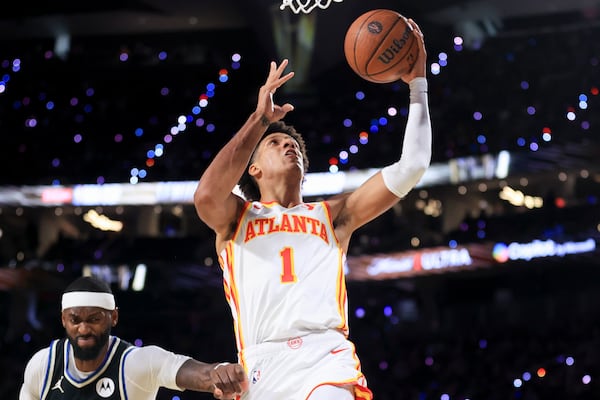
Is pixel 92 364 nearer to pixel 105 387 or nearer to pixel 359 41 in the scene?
pixel 105 387

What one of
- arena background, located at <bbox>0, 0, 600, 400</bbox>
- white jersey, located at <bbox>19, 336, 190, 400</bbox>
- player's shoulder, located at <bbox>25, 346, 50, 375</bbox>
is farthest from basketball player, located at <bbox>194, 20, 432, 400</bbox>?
arena background, located at <bbox>0, 0, 600, 400</bbox>

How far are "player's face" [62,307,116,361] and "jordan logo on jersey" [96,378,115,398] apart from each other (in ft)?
0.35

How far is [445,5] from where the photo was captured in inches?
Result: 504

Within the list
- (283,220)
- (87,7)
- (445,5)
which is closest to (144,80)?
(87,7)

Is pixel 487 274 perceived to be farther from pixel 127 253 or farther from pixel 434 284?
pixel 127 253

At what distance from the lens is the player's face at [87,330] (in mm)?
3633

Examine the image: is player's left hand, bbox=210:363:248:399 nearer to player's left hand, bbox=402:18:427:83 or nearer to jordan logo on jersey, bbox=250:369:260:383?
jordan logo on jersey, bbox=250:369:260:383

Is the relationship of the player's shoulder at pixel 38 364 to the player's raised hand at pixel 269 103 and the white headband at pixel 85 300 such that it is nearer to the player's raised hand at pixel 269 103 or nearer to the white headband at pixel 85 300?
the white headband at pixel 85 300

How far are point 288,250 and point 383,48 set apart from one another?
0.97 meters

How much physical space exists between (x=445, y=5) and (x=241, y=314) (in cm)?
1011

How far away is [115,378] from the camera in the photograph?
3666 millimetres

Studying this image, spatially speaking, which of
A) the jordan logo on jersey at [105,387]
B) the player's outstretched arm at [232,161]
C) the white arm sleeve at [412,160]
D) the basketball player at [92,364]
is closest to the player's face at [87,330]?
the basketball player at [92,364]

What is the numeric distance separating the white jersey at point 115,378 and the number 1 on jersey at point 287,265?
556mm

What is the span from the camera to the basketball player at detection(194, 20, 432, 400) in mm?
3336
